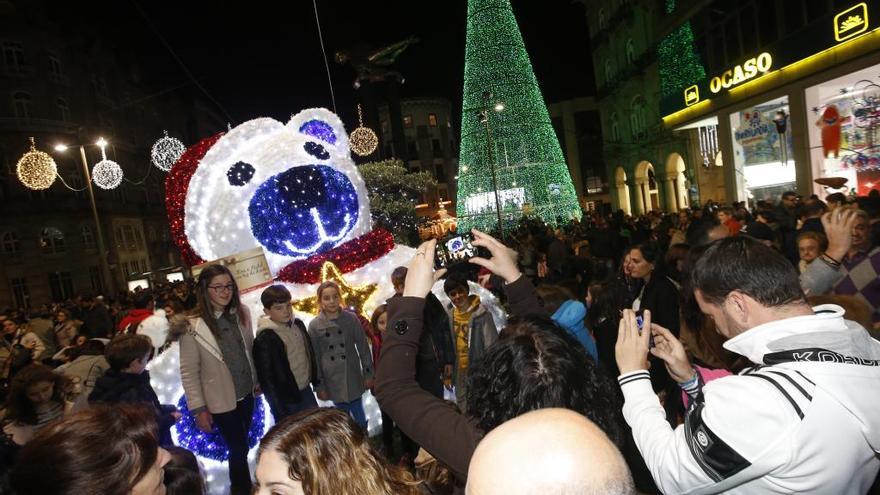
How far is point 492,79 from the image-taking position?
20.4 m

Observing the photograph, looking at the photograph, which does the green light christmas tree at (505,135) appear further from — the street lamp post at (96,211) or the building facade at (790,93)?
the street lamp post at (96,211)

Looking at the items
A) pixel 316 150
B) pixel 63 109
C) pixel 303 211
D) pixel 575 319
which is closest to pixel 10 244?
pixel 63 109

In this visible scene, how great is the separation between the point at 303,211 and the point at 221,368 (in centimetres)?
252

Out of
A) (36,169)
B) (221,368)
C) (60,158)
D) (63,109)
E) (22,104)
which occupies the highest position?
(63,109)

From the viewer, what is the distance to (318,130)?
6.77 metres

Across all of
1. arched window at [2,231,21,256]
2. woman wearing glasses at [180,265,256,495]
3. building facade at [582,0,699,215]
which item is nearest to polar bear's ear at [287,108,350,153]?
woman wearing glasses at [180,265,256,495]

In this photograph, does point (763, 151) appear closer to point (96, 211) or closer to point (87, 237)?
point (96, 211)

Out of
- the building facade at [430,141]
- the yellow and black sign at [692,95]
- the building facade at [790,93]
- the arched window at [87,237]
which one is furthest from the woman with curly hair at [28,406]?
the building facade at [430,141]

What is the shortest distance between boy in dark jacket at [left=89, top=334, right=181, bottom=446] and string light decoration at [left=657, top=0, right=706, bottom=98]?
20849mm

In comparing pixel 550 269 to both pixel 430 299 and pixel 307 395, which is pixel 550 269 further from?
pixel 307 395

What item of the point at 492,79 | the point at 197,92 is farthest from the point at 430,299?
the point at 197,92

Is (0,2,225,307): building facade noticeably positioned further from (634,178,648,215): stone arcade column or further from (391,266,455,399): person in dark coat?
(634,178,648,215): stone arcade column

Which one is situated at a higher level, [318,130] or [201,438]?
[318,130]

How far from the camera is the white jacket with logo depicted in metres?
1.38
